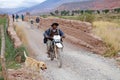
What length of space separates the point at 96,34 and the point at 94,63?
5490mm

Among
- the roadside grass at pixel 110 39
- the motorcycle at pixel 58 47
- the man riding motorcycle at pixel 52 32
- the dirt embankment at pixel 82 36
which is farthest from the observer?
the dirt embankment at pixel 82 36

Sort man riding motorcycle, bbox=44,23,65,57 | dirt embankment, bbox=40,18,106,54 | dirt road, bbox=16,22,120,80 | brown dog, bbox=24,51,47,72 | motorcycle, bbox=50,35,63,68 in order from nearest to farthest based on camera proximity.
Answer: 1. brown dog, bbox=24,51,47,72
2. dirt road, bbox=16,22,120,80
3. motorcycle, bbox=50,35,63,68
4. man riding motorcycle, bbox=44,23,65,57
5. dirt embankment, bbox=40,18,106,54

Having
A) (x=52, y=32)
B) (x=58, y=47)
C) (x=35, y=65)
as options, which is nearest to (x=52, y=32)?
(x=52, y=32)

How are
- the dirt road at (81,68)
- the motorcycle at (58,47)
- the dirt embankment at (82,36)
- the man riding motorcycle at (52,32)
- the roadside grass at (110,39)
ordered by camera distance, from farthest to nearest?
1. the dirt embankment at (82,36)
2. the roadside grass at (110,39)
3. the man riding motorcycle at (52,32)
4. the motorcycle at (58,47)
5. the dirt road at (81,68)

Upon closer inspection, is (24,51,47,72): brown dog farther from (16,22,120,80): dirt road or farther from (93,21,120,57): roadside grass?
(93,21,120,57): roadside grass

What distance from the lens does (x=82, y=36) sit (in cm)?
2156

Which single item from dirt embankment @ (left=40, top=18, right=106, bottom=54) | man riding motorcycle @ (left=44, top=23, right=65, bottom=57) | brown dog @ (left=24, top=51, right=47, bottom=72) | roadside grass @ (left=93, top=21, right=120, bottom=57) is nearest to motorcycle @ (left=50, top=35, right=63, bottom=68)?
man riding motorcycle @ (left=44, top=23, right=65, bottom=57)

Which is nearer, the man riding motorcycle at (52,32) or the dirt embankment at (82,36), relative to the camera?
the man riding motorcycle at (52,32)

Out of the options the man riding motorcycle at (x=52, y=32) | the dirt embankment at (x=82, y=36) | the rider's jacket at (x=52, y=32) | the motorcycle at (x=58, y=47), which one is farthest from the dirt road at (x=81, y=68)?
the rider's jacket at (x=52, y=32)

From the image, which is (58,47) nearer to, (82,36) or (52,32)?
(52,32)

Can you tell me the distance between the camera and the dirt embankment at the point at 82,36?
18798 mm

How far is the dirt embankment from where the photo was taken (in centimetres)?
1880

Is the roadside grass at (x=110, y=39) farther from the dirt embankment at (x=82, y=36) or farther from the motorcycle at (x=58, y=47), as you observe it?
the motorcycle at (x=58, y=47)

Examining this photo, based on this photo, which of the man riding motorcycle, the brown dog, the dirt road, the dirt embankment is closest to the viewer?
the brown dog
